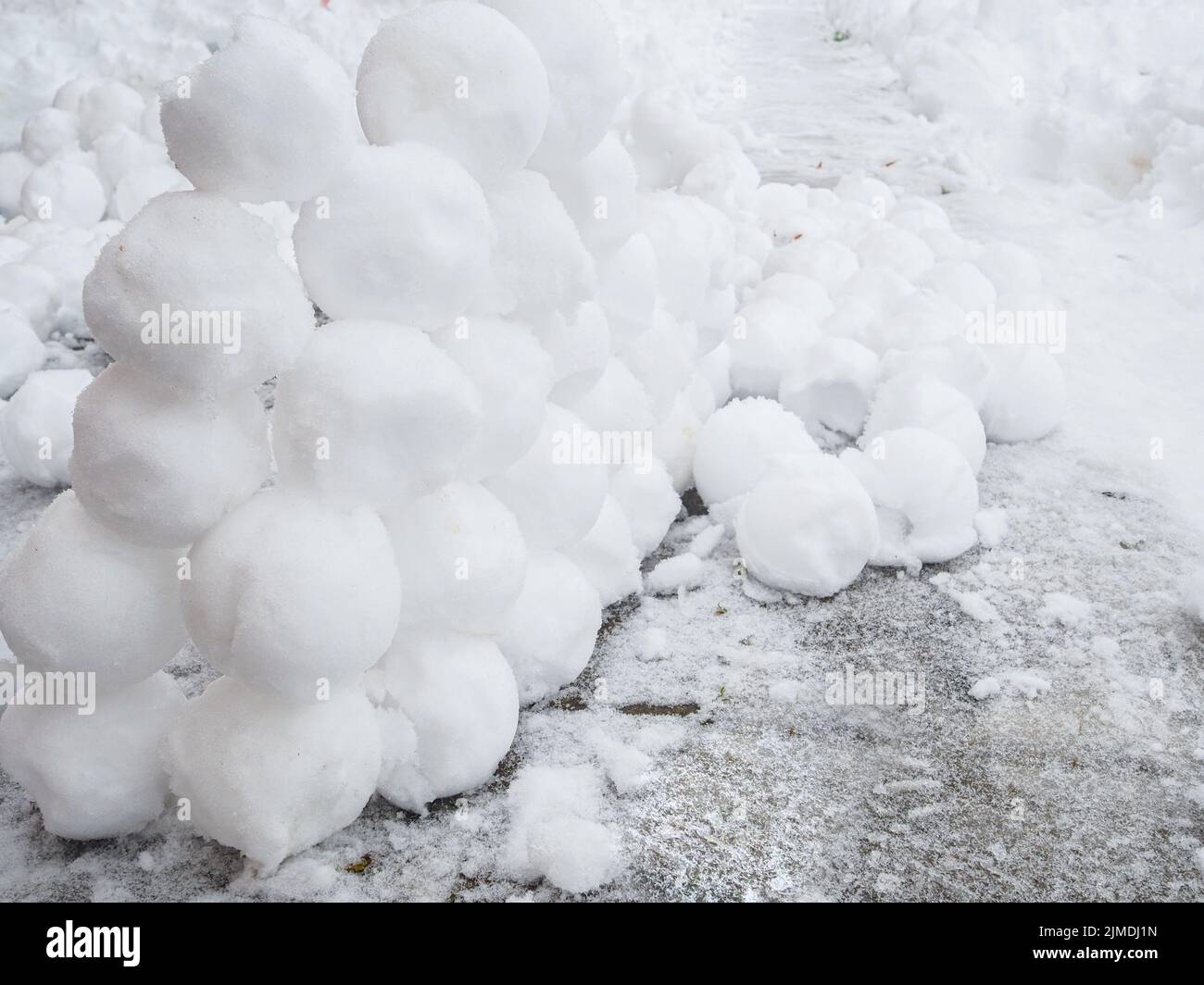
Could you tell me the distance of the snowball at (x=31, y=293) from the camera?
13.1 feet

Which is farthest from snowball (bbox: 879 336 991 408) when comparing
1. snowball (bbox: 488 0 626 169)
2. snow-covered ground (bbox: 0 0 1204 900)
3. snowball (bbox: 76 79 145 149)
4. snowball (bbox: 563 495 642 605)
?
snowball (bbox: 76 79 145 149)

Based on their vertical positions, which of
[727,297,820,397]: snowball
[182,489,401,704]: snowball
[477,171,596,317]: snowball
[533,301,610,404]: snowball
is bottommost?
[727,297,820,397]: snowball

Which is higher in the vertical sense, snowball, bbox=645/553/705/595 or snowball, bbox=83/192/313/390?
snowball, bbox=83/192/313/390

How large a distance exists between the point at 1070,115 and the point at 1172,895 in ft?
17.5

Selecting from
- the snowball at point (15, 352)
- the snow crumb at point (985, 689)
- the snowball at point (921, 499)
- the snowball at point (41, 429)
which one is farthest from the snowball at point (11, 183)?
the snow crumb at point (985, 689)

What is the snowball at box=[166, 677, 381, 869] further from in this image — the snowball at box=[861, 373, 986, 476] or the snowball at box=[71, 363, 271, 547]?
the snowball at box=[861, 373, 986, 476]

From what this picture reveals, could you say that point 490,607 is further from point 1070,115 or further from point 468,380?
point 1070,115

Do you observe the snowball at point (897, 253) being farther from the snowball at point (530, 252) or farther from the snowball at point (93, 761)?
the snowball at point (93, 761)

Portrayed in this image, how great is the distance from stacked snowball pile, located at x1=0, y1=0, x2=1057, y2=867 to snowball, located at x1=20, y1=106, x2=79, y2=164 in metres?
3.86

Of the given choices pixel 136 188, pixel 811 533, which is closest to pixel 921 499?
pixel 811 533

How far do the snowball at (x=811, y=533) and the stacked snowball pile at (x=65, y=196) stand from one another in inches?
106

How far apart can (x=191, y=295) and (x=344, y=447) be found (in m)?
0.34

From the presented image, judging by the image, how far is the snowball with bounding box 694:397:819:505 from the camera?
3047 mm
